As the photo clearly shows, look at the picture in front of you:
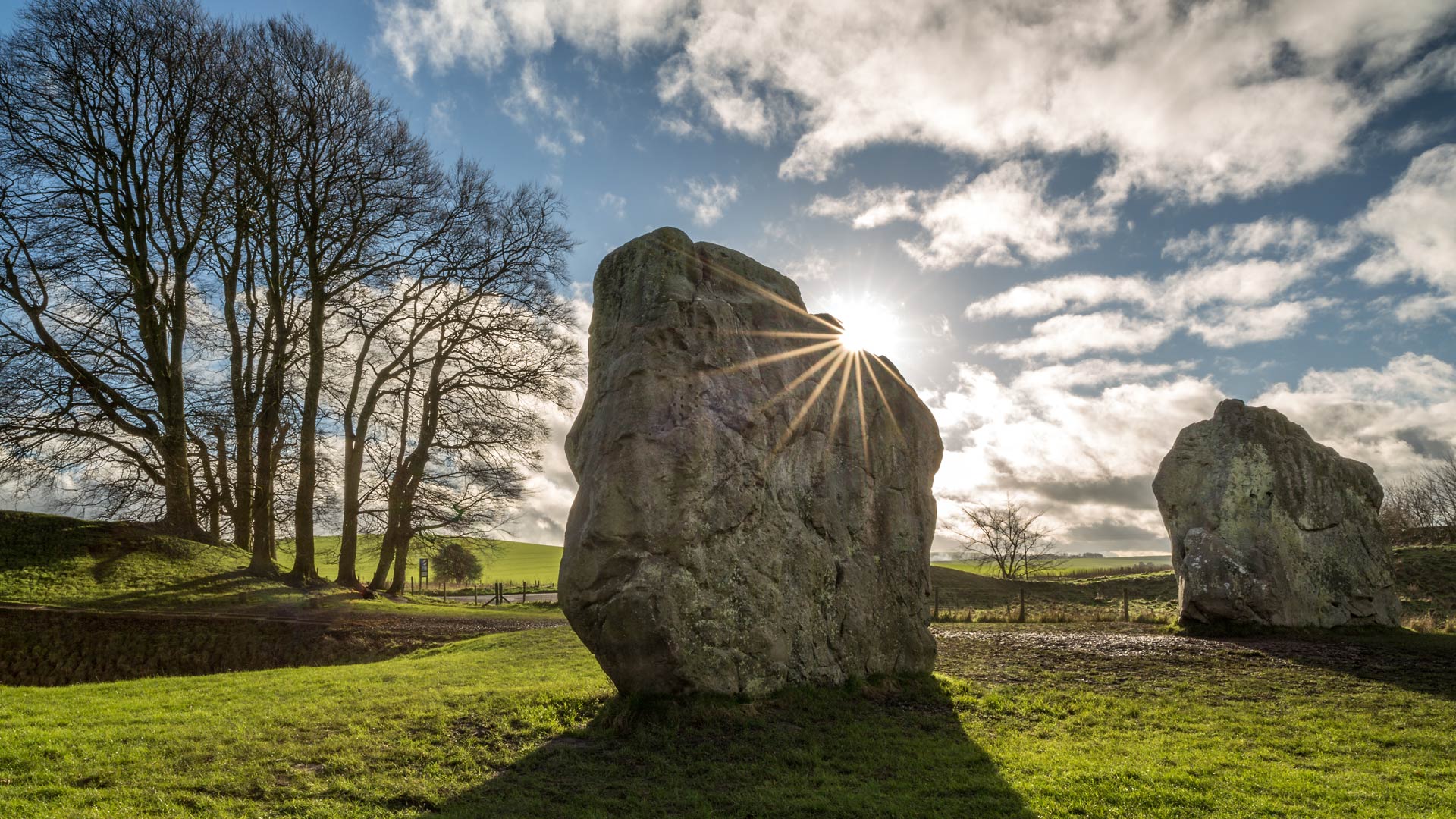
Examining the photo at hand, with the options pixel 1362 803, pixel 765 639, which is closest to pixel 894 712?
pixel 765 639

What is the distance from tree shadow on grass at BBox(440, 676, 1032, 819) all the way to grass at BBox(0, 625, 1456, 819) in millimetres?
30

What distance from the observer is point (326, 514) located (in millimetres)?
26062

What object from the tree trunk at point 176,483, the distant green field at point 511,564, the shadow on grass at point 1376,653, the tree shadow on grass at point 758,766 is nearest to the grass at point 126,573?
the tree trunk at point 176,483

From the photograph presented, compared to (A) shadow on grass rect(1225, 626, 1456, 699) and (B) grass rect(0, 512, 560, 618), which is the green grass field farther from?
(B) grass rect(0, 512, 560, 618)

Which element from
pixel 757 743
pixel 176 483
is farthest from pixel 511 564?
pixel 757 743

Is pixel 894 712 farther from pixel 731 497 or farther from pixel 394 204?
pixel 394 204

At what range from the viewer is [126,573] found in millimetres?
20062

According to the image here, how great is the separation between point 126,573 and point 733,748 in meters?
20.3

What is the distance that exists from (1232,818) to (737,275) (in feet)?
29.8

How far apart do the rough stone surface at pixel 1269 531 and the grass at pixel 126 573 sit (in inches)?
936

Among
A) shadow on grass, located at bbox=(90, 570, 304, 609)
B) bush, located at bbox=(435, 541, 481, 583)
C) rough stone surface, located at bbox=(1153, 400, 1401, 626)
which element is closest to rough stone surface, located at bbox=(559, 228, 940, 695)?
rough stone surface, located at bbox=(1153, 400, 1401, 626)

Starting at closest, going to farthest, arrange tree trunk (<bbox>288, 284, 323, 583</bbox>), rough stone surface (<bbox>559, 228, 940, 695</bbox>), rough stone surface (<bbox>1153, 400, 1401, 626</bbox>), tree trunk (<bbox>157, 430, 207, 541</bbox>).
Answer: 1. rough stone surface (<bbox>559, 228, 940, 695</bbox>)
2. rough stone surface (<bbox>1153, 400, 1401, 626</bbox>)
3. tree trunk (<bbox>157, 430, 207, 541</bbox>)
4. tree trunk (<bbox>288, 284, 323, 583</bbox>)

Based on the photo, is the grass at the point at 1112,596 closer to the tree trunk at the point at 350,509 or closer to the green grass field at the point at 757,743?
the green grass field at the point at 757,743

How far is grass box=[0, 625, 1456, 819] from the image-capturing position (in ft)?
22.2
